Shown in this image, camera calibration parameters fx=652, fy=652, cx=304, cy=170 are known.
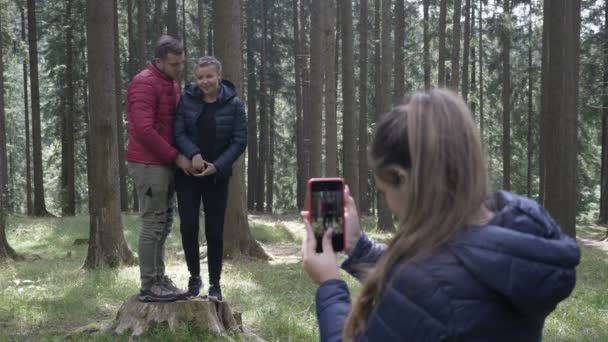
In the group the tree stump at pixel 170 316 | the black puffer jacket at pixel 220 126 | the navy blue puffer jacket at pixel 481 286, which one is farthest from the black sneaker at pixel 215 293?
the navy blue puffer jacket at pixel 481 286

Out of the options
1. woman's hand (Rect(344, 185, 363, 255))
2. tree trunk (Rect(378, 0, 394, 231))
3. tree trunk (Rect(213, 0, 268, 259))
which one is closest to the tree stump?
woman's hand (Rect(344, 185, 363, 255))

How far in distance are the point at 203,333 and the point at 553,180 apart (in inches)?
365

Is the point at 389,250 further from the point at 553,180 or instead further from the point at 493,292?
the point at 553,180

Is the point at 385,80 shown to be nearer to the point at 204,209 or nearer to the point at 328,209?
the point at 204,209

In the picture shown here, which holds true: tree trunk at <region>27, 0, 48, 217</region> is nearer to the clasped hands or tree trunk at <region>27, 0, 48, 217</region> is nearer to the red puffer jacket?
the red puffer jacket

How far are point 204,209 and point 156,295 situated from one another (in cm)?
93

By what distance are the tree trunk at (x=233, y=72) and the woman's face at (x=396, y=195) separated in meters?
9.66

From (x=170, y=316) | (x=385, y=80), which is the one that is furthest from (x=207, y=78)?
(x=385, y=80)

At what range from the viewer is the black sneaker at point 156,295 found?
6109 mm

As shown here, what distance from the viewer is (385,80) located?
20.2 metres

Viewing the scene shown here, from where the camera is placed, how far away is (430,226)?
5.76 ft

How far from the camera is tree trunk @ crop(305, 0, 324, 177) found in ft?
47.2

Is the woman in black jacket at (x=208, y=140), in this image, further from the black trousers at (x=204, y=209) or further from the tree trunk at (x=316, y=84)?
the tree trunk at (x=316, y=84)

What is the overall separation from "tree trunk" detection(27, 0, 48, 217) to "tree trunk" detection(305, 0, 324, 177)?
1416 centimetres
